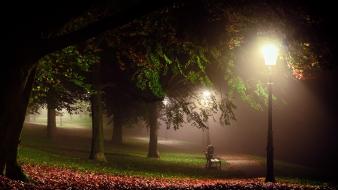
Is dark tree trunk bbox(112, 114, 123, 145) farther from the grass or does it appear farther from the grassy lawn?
the grass

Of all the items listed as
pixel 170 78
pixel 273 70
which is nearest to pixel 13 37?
pixel 273 70

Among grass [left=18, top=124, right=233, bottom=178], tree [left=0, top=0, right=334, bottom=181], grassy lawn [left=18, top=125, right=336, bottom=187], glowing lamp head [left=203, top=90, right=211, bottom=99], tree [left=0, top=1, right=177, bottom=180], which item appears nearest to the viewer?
tree [left=0, top=1, right=177, bottom=180]

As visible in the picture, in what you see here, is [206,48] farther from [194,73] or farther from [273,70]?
[273,70]

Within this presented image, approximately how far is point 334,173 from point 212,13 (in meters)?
25.5

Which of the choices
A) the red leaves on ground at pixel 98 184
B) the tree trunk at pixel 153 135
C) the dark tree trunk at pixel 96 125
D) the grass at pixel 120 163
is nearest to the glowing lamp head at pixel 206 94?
the grass at pixel 120 163

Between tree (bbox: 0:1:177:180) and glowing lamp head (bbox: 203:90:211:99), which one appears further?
glowing lamp head (bbox: 203:90:211:99)

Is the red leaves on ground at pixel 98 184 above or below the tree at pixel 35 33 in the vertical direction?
below

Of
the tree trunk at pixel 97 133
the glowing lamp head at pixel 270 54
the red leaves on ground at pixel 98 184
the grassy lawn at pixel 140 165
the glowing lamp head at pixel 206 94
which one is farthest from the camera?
the glowing lamp head at pixel 206 94

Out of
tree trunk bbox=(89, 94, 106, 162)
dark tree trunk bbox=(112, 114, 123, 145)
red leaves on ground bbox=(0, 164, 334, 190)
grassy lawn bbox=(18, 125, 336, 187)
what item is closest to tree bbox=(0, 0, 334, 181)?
red leaves on ground bbox=(0, 164, 334, 190)

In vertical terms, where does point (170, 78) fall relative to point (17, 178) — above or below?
above

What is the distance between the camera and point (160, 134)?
77812 millimetres

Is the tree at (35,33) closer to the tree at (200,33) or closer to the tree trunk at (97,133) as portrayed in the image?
the tree at (200,33)

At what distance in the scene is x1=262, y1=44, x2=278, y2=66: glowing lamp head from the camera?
41.3 feet

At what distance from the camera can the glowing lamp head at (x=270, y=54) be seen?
1259cm
